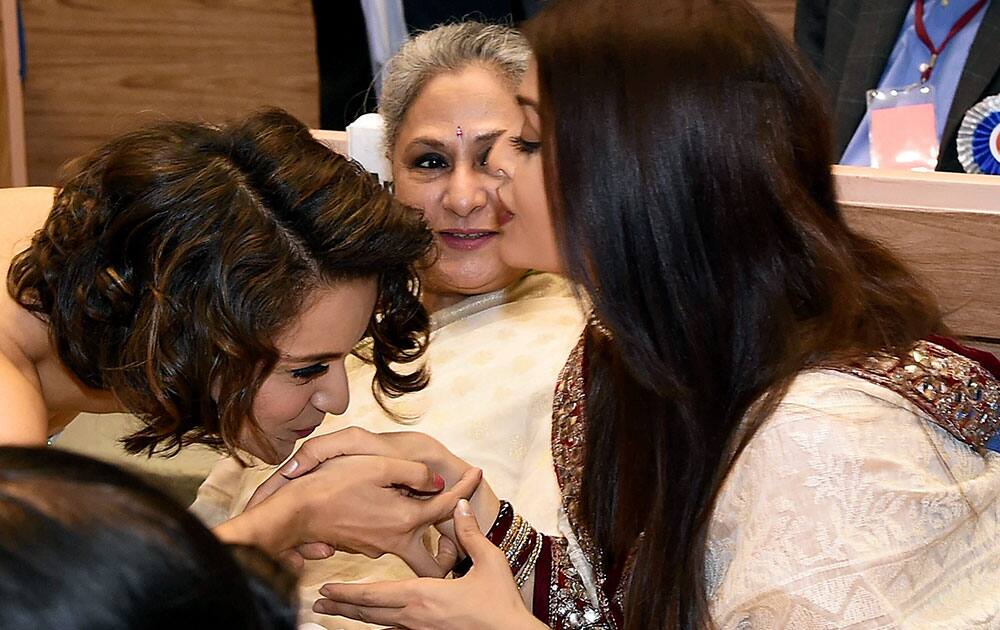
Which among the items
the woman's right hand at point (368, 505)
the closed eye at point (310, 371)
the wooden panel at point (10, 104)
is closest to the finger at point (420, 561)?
the woman's right hand at point (368, 505)

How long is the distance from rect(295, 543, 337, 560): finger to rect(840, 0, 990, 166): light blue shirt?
4.35ft

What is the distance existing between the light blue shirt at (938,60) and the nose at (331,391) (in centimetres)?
126

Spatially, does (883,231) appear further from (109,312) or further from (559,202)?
(109,312)

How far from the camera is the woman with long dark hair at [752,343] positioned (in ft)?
3.54

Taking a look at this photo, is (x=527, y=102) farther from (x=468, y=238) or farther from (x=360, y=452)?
(x=468, y=238)

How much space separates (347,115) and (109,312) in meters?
1.60

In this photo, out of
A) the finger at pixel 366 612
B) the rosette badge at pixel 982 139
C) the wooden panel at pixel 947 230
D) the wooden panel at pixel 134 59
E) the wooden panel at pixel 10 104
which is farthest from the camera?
the wooden panel at pixel 134 59

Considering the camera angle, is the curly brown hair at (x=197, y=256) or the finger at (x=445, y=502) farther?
the finger at (x=445, y=502)

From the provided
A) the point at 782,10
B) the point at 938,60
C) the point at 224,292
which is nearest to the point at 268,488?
the point at 224,292

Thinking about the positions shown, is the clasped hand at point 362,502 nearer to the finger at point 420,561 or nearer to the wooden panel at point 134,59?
the finger at point 420,561

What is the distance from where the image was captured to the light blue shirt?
89.1 inches

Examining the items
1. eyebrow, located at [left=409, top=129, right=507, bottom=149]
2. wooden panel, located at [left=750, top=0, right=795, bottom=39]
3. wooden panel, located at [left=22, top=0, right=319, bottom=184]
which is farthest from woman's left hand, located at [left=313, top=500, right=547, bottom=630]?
wooden panel, located at [left=22, top=0, right=319, bottom=184]

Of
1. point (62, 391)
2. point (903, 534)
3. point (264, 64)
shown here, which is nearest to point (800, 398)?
point (903, 534)

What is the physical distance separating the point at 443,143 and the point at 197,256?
685 mm
